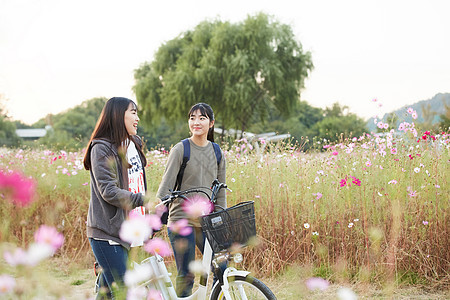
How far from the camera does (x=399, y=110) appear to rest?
5.90 metres

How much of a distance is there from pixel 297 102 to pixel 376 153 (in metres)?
22.0

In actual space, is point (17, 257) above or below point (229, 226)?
above

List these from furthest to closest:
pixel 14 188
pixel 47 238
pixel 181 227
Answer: pixel 181 227 < pixel 47 238 < pixel 14 188

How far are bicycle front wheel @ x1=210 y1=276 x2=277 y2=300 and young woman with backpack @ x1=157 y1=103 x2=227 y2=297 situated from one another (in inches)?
19.5

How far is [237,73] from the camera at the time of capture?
24281 mm

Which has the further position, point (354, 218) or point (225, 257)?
point (354, 218)

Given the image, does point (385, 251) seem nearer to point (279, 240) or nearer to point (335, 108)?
point (279, 240)

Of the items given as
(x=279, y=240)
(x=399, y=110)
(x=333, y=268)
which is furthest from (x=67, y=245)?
(x=399, y=110)

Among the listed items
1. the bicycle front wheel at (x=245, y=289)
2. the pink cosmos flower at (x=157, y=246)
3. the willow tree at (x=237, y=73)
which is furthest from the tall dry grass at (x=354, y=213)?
the willow tree at (x=237, y=73)

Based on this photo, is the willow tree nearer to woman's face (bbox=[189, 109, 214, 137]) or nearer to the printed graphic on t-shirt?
woman's face (bbox=[189, 109, 214, 137])

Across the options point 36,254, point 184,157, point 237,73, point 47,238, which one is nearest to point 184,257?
point 184,157

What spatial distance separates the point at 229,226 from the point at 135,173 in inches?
27.4

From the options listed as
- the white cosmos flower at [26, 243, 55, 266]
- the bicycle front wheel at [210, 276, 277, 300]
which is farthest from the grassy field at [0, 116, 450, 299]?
the white cosmos flower at [26, 243, 55, 266]

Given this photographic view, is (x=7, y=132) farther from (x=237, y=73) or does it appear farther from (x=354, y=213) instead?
(x=354, y=213)
